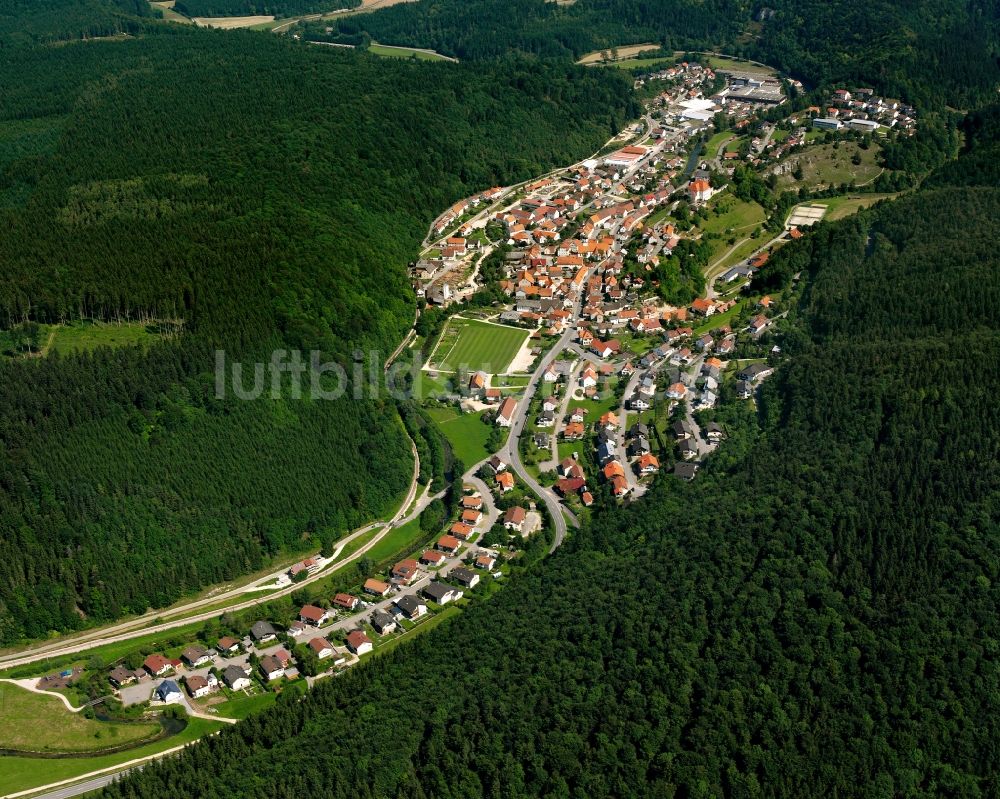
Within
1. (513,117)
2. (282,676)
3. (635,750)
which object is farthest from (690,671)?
(513,117)

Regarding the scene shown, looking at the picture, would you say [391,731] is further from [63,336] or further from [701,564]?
[63,336]

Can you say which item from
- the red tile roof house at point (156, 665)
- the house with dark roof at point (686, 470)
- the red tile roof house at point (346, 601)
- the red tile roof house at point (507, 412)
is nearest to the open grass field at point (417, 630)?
the red tile roof house at point (346, 601)

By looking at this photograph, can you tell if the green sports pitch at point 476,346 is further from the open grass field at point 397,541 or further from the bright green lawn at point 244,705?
the bright green lawn at point 244,705

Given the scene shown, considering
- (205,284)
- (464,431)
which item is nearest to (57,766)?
(464,431)

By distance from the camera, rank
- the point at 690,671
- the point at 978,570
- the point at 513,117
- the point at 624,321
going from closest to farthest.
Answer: the point at 690,671, the point at 978,570, the point at 624,321, the point at 513,117

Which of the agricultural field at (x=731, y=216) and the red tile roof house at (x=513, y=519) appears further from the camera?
the agricultural field at (x=731, y=216)

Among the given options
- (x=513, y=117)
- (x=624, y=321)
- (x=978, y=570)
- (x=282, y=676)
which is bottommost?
(x=282, y=676)
